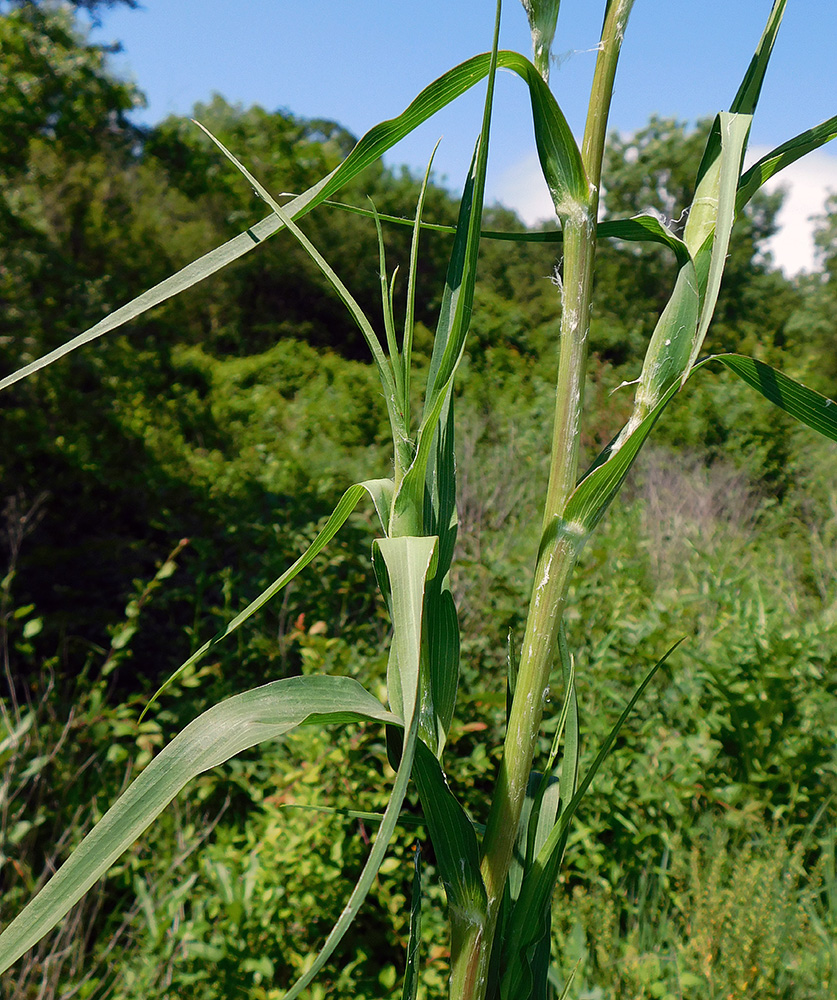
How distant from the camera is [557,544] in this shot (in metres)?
0.44

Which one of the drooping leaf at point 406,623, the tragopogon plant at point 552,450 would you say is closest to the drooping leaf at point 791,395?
the tragopogon plant at point 552,450

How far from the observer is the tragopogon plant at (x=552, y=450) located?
41 cm

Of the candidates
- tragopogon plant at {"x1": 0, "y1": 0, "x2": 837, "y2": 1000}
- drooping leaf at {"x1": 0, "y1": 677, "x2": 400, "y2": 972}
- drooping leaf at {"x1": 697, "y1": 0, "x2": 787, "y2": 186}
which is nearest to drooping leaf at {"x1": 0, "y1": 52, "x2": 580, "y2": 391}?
tragopogon plant at {"x1": 0, "y1": 0, "x2": 837, "y2": 1000}

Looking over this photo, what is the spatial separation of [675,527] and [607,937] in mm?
3053

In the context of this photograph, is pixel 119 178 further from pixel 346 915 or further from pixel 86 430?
pixel 346 915

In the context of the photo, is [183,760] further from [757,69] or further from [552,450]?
[757,69]

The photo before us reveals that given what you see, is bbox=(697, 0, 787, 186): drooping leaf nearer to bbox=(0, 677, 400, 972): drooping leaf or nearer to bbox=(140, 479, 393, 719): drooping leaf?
bbox=(140, 479, 393, 719): drooping leaf

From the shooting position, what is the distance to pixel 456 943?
1.47ft

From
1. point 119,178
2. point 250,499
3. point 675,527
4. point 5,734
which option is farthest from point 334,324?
point 5,734

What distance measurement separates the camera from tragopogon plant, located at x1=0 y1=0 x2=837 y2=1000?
0.41 metres

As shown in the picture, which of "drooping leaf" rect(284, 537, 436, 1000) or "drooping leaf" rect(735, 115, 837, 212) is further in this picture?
"drooping leaf" rect(735, 115, 837, 212)

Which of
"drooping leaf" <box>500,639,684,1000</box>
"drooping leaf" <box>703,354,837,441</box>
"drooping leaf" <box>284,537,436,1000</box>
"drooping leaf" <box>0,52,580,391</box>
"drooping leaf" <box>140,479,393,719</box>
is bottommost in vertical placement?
"drooping leaf" <box>500,639,684,1000</box>

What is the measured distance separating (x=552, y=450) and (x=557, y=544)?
0.06 m

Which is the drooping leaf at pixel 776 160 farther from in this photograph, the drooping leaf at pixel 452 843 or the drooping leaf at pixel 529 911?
the drooping leaf at pixel 452 843
